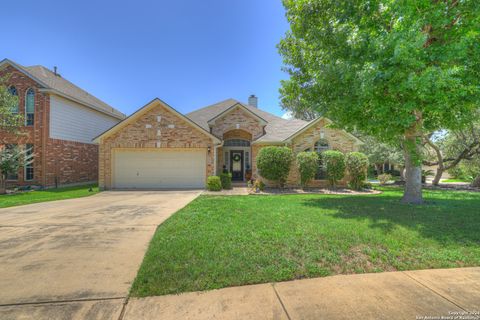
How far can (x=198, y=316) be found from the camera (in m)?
2.51

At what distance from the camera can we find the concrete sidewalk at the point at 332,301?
2.53 m

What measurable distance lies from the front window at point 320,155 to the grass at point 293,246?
7.42 m

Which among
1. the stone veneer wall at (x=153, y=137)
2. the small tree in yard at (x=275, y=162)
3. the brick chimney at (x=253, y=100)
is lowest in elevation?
the small tree in yard at (x=275, y=162)

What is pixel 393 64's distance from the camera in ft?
20.7

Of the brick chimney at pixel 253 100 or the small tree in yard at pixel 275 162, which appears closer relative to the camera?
the small tree in yard at pixel 275 162

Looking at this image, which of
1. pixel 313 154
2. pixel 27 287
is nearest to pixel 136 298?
pixel 27 287

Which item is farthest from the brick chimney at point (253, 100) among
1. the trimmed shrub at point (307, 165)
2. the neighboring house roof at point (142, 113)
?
the trimmed shrub at point (307, 165)

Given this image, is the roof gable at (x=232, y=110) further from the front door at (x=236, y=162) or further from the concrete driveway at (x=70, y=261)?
the concrete driveway at (x=70, y=261)

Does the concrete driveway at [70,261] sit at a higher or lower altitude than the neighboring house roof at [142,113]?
lower

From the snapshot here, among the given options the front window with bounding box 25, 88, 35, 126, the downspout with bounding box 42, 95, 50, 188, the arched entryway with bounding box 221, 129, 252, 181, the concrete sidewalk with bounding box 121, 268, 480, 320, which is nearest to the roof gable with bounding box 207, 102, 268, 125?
the arched entryway with bounding box 221, 129, 252, 181

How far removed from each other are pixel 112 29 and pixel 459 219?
17.4 m

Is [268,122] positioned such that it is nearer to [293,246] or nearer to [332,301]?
[293,246]

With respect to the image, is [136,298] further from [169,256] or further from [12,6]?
[12,6]

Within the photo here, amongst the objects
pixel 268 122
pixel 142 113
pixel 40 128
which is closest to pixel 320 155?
pixel 268 122
